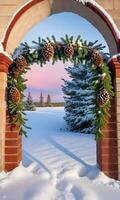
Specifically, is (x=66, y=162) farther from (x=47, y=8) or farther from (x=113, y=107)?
(x=47, y=8)

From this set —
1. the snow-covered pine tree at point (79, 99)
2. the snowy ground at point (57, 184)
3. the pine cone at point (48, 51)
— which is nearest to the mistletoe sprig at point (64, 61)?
the pine cone at point (48, 51)

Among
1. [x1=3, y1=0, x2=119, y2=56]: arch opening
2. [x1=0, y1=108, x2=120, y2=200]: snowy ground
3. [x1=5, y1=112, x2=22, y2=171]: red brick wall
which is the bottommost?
[x1=0, y1=108, x2=120, y2=200]: snowy ground

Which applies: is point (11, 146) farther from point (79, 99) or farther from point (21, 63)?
point (79, 99)

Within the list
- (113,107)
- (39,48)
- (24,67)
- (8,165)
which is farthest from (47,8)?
(8,165)

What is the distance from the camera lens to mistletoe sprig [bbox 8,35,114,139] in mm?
6266

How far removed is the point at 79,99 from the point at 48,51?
36.9 ft

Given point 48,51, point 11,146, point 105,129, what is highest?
point 48,51

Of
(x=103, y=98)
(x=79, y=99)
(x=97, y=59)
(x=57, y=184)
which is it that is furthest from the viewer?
(x=79, y=99)

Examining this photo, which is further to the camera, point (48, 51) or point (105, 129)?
point (105, 129)

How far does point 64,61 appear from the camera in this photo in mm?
6449

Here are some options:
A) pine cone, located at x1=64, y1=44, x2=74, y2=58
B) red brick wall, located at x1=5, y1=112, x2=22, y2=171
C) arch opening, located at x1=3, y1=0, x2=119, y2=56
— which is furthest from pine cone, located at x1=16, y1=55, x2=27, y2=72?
red brick wall, located at x1=5, y1=112, x2=22, y2=171

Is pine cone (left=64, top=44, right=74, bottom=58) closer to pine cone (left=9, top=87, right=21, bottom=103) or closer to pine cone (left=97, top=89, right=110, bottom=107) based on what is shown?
pine cone (left=97, top=89, right=110, bottom=107)

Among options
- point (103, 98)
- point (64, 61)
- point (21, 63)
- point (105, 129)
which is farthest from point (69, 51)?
point (105, 129)

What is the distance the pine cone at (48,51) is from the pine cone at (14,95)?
0.90 meters
